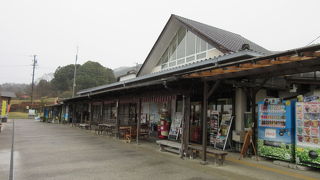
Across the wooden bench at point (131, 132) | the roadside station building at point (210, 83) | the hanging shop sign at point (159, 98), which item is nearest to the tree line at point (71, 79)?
the roadside station building at point (210, 83)

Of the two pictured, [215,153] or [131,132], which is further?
[131,132]

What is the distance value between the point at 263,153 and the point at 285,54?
4016 mm

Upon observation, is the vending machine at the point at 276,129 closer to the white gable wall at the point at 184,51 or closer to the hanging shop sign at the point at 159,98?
the hanging shop sign at the point at 159,98

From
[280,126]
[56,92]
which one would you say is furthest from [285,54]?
[56,92]

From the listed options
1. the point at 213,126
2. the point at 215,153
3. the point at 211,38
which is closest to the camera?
the point at 215,153

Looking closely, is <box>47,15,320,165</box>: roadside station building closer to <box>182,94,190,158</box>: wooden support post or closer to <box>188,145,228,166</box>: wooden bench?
<box>182,94,190,158</box>: wooden support post

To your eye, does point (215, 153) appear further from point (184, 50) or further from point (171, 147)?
point (184, 50)

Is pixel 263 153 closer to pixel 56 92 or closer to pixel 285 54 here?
pixel 285 54

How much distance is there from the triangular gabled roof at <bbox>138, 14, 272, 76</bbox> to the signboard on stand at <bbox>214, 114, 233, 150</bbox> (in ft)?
9.33

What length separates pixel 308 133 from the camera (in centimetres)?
603

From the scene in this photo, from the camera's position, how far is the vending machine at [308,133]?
5836 millimetres

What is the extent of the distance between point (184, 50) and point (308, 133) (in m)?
8.33

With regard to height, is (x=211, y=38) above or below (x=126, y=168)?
above

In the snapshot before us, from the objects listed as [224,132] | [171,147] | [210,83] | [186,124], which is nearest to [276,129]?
[224,132]
